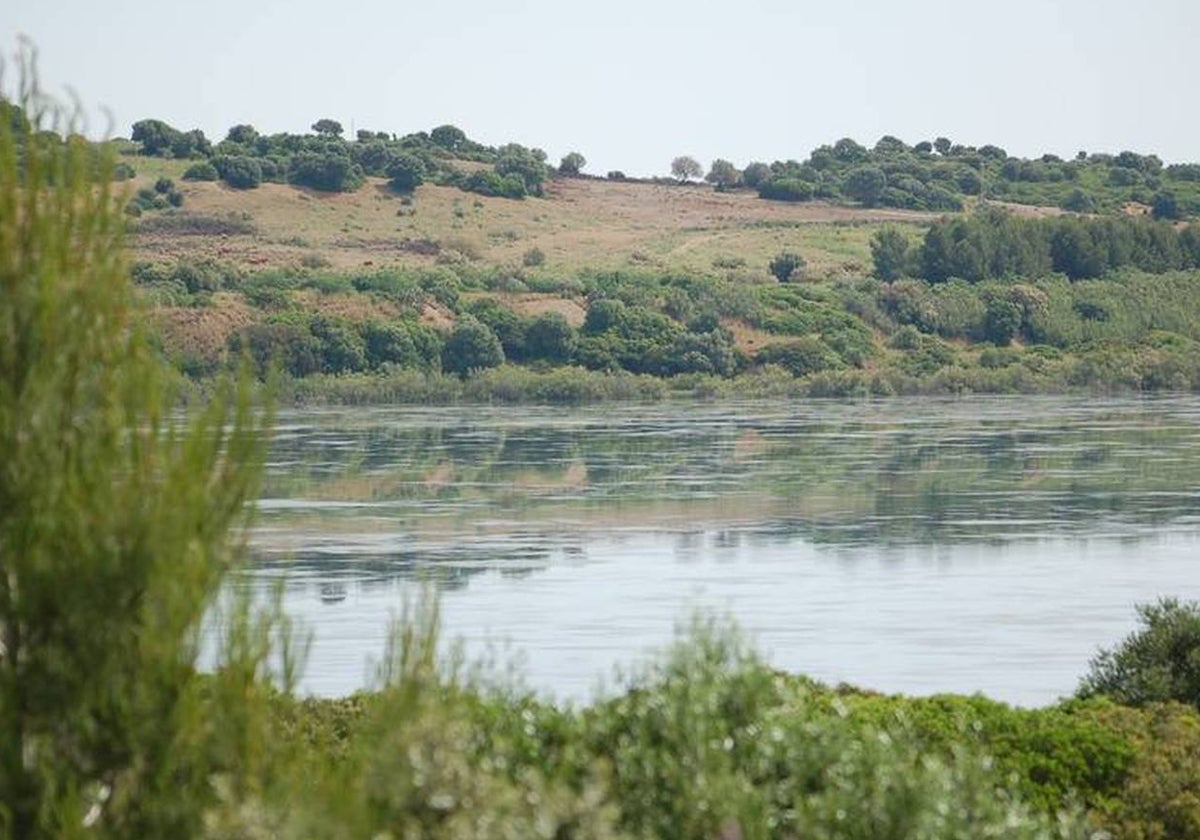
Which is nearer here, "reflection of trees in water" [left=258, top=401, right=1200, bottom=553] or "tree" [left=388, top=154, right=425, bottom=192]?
"reflection of trees in water" [left=258, top=401, right=1200, bottom=553]

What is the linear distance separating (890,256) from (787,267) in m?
4.85

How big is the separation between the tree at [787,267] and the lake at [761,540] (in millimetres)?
44248

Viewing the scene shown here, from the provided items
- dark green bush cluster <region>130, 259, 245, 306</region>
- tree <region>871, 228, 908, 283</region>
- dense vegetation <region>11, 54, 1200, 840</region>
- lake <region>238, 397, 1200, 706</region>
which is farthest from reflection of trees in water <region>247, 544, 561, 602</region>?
tree <region>871, 228, 908, 283</region>

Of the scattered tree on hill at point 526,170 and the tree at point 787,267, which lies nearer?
the tree at point 787,267

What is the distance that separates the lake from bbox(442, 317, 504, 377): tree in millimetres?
21598

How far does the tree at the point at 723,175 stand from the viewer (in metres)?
156

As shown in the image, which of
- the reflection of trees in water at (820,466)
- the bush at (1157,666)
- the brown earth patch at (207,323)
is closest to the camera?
the bush at (1157,666)

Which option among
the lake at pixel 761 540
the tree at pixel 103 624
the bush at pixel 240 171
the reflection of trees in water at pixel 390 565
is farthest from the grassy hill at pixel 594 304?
the tree at pixel 103 624

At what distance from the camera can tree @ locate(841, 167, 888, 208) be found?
149 m

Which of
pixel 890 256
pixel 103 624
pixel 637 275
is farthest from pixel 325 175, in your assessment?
pixel 103 624

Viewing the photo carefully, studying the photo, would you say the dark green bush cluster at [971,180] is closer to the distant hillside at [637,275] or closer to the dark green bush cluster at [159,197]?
the distant hillside at [637,275]

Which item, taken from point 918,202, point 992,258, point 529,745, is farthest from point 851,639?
point 918,202

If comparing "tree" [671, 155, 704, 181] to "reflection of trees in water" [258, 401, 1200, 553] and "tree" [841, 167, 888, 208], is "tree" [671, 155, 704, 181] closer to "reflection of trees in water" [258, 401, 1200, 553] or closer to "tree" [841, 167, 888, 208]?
"tree" [841, 167, 888, 208]

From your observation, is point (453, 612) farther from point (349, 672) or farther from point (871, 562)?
point (871, 562)
